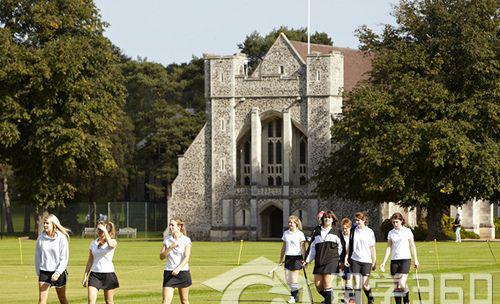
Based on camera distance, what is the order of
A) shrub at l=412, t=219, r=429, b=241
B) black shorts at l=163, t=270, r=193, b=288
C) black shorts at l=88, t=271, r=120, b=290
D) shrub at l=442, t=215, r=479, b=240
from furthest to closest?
1. shrub at l=412, t=219, r=429, b=241
2. shrub at l=442, t=215, r=479, b=240
3. black shorts at l=88, t=271, r=120, b=290
4. black shorts at l=163, t=270, r=193, b=288

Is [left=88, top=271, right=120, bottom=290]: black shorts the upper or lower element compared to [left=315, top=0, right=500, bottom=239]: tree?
lower

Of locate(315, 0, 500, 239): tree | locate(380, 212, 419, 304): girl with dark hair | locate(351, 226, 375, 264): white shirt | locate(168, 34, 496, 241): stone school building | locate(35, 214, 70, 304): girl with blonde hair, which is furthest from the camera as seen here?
locate(168, 34, 496, 241): stone school building

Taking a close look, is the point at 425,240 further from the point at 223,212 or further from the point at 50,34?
the point at 50,34

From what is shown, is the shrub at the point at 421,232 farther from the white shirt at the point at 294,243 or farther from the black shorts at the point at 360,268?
the black shorts at the point at 360,268

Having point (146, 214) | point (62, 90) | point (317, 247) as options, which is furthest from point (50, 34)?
point (317, 247)

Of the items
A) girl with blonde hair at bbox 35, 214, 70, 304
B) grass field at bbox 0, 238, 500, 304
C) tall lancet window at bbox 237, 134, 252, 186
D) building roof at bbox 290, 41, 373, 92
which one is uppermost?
building roof at bbox 290, 41, 373, 92

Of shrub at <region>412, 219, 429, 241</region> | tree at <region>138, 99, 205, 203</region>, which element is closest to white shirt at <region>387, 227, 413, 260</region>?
shrub at <region>412, 219, 429, 241</region>

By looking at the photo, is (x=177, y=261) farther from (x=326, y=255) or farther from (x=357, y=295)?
(x=357, y=295)

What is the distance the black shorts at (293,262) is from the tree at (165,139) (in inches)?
2866

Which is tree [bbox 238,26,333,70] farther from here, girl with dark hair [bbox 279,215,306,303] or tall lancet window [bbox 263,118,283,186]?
girl with dark hair [bbox 279,215,306,303]

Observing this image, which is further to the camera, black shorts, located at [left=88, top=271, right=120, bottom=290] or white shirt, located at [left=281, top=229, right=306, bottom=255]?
white shirt, located at [left=281, top=229, right=306, bottom=255]

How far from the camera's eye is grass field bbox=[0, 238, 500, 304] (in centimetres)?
2951

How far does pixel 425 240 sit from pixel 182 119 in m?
31.6

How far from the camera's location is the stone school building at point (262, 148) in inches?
3260
